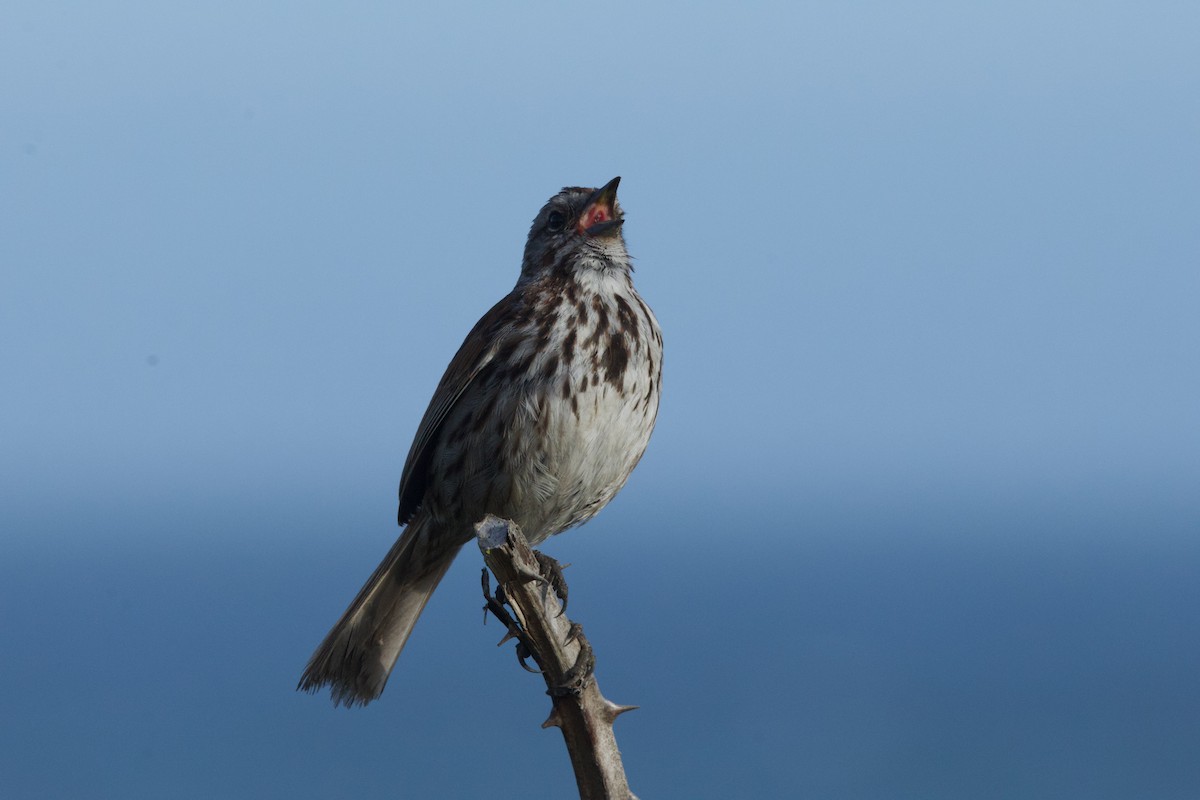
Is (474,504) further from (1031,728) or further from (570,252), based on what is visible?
(1031,728)

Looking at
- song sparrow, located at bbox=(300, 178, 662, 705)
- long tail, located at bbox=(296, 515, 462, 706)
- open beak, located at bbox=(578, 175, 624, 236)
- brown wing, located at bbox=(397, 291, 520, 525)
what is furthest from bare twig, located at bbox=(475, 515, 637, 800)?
open beak, located at bbox=(578, 175, 624, 236)

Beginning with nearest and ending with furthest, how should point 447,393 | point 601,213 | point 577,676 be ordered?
point 577,676, point 447,393, point 601,213

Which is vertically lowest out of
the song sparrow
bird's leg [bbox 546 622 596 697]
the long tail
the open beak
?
bird's leg [bbox 546 622 596 697]

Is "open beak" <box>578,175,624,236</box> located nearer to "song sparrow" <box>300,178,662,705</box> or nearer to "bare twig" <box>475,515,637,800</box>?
"song sparrow" <box>300,178,662,705</box>

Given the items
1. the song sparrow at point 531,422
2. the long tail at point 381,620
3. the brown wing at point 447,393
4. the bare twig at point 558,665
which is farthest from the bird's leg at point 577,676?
the brown wing at point 447,393

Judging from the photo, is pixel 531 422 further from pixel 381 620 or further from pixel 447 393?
pixel 381 620

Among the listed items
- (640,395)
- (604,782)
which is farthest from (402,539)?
(604,782)

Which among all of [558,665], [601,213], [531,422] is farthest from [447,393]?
[558,665]

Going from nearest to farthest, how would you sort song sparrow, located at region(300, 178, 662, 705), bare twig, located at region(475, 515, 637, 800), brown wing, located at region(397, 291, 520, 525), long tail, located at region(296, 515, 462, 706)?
bare twig, located at region(475, 515, 637, 800) → song sparrow, located at region(300, 178, 662, 705) → brown wing, located at region(397, 291, 520, 525) → long tail, located at region(296, 515, 462, 706)

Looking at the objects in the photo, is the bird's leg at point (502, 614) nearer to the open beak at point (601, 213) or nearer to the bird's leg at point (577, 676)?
the bird's leg at point (577, 676)
